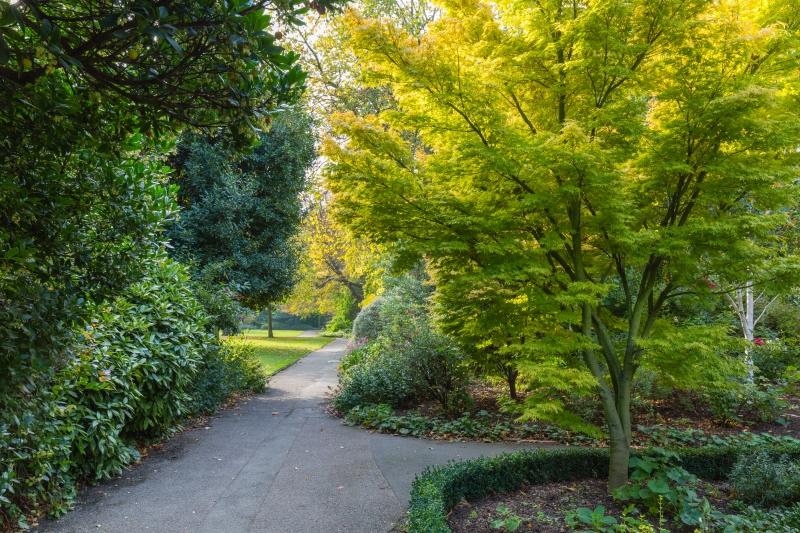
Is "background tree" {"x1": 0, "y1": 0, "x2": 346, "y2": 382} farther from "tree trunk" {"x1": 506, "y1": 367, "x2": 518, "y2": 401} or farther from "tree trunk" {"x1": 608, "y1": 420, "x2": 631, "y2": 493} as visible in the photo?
"tree trunk" {"x1": 506, "y1": 367, "x2": 518, "y2": 401}

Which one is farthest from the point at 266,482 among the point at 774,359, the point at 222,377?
the point at 774,359

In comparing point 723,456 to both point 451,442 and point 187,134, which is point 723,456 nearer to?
point 451,442

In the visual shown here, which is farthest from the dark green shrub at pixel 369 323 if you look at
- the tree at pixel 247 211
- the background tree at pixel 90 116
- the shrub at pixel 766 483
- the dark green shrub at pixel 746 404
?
the background tree at pixel 90 116

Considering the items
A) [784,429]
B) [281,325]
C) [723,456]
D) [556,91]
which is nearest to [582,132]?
[556,91]

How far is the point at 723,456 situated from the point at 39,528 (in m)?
7.10

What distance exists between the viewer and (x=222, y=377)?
31.0 feet

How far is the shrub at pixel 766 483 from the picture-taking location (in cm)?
438

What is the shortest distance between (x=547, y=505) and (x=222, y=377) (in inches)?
269

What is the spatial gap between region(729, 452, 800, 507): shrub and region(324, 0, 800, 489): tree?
1.01 m

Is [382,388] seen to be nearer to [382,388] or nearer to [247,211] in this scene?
[382,388]

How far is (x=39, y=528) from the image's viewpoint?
421 centimetres

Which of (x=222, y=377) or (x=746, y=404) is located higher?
(x=222, y=377)

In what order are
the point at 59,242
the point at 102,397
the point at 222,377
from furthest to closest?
the point at 222,377 < the point at 102,397 < the point at 59,242

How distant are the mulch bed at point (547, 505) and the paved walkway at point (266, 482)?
716 millimetres
